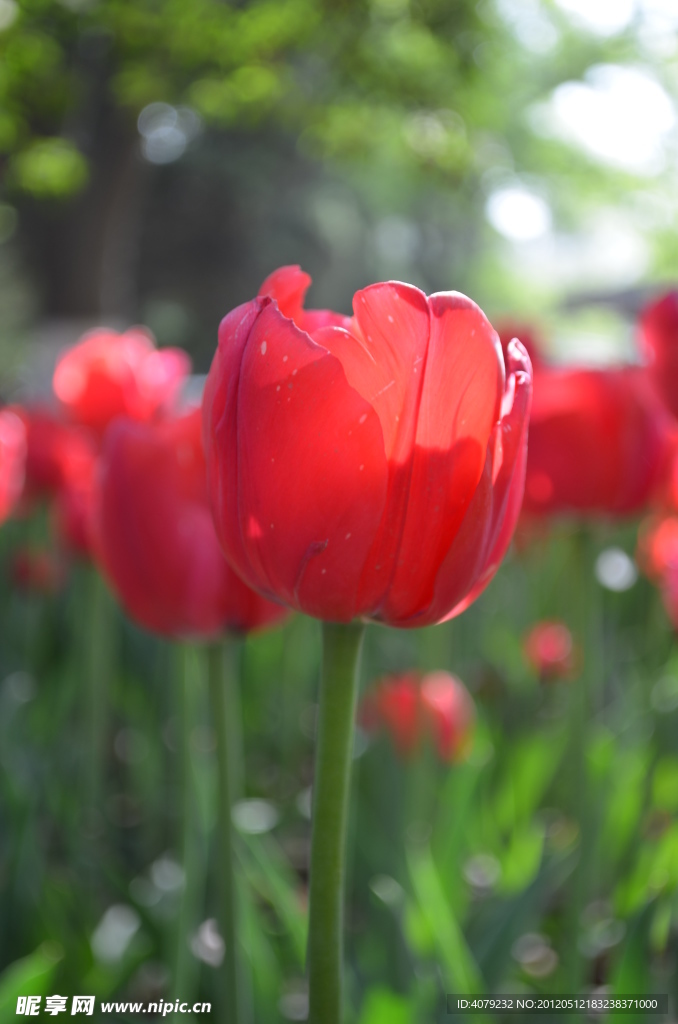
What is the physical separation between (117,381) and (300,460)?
914 millimetres

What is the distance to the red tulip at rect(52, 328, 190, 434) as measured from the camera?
1.22 meters

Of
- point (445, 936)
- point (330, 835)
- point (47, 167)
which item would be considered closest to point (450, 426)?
point (330, 835)

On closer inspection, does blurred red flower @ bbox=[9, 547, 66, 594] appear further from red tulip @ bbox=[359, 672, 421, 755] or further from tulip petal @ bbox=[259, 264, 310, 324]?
tulip petal @ bbox=[259, 264, 310, 324]

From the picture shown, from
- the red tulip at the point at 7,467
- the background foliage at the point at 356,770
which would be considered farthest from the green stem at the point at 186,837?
the red tulip at the point at 7,467

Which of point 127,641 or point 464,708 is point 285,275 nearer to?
point 464,708

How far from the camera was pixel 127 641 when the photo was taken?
1.84 meters

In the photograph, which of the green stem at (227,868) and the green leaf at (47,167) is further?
the green leaf at (47,167)

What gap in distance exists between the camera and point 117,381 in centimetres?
125

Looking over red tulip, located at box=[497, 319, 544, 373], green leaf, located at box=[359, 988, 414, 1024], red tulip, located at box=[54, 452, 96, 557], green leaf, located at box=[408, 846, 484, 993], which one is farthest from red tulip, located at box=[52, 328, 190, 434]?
green leaf, located at box=[359, 988, 414, 1024]

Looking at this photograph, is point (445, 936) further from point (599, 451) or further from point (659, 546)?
point (659, 546)

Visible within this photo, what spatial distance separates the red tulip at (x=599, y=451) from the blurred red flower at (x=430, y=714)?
0.35 metres

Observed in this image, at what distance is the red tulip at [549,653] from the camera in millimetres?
1442

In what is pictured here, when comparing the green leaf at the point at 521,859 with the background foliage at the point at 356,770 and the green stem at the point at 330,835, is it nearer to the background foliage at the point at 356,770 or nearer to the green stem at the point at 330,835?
the background foliage at the point at 356,770

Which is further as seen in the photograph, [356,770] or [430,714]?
[356,770]
